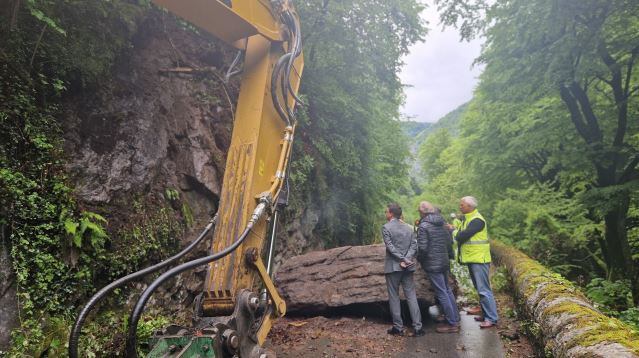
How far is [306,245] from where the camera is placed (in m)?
11.0

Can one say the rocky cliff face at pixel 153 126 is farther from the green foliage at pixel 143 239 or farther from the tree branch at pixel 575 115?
the tree branch at pixel 575 115

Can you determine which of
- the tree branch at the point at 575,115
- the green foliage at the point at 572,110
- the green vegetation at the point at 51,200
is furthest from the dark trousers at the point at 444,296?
the tree branch at the point at 575,115

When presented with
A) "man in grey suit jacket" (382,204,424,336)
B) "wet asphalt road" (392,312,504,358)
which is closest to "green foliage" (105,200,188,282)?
"man in grey suit jacket" (382,204,424,336)

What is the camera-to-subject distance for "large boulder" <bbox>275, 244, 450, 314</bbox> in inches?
269

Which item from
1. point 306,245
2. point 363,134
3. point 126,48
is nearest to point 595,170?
point 363,134

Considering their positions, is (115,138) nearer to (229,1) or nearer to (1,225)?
(1,225)

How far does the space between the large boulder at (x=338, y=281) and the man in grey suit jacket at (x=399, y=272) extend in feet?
1.89

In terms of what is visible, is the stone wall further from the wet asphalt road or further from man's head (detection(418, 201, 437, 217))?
man's head (detection(418, 201, 437, 217))

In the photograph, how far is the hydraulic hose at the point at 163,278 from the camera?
2.42m

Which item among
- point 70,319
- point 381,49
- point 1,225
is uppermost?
point 381,49

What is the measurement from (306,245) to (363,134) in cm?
445

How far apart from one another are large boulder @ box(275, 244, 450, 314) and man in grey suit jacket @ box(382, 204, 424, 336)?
577mm

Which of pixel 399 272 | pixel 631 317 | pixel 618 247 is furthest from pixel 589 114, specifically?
pixel 399 272

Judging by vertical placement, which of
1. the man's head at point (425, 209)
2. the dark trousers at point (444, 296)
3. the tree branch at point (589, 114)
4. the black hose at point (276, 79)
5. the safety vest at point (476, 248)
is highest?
the tree branch at point (589, 114)
